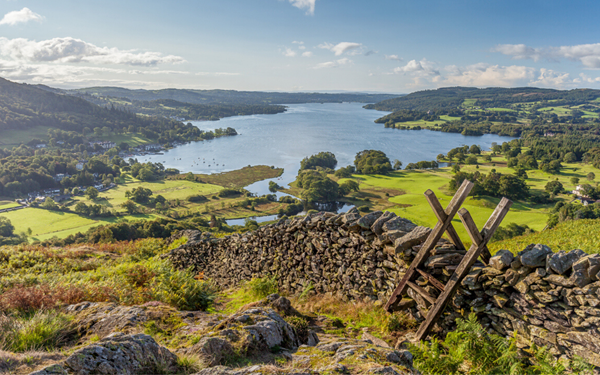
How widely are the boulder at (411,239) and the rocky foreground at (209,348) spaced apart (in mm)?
1792

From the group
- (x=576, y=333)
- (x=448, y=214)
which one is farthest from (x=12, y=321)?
(x=576, y=333)

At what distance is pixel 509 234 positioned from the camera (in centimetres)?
2836

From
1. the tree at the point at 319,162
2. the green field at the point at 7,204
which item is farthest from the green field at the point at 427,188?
the green field at the point at 7,204

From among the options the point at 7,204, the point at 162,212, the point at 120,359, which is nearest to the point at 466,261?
the point at 120,359

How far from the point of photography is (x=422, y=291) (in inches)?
216

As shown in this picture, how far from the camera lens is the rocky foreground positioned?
3182 millimetres

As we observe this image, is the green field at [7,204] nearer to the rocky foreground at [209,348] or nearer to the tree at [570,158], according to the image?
the rocky foreground at [209,348]

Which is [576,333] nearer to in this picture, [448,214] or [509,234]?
[448,214]

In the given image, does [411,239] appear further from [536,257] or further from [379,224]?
[536,257]

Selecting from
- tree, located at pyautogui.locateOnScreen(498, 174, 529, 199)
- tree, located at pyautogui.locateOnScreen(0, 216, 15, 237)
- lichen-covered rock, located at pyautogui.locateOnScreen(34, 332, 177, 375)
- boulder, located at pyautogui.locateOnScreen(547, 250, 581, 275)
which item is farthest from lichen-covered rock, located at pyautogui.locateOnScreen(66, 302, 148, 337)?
tree, located at pyautogui.locateOnScreen(498, 174, 529, 199)

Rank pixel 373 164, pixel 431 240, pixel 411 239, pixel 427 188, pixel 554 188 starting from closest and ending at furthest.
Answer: pixel 431 240, pixel 411 239, pixel 427 188, pixel 554 188, pixel 373 164

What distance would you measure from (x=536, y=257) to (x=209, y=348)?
15.6ft

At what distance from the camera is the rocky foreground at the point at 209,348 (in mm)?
3182

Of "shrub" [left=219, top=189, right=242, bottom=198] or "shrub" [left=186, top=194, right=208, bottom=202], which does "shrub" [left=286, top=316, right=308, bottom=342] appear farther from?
"shrub" [left=219, top=189, right=242, bottom=198]
